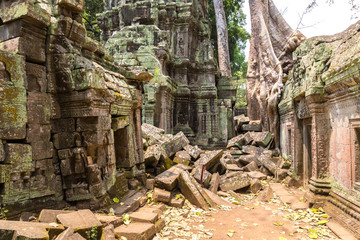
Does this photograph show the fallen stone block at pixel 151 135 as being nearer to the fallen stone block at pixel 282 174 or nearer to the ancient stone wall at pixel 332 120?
→ the fallen stone block at pixel 282 174

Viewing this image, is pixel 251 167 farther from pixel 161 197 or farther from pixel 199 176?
pixel 161 197

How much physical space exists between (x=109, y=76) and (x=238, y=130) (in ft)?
34.2

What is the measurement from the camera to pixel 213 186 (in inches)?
253

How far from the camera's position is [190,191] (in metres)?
5.45

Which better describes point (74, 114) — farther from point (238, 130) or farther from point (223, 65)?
point (223, 65)

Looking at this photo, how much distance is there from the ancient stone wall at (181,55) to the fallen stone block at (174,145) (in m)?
2.80

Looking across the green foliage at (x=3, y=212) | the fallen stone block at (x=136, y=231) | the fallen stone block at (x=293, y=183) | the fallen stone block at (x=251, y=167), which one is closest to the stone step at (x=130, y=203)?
the fallen stone block at (x=136, y=231)

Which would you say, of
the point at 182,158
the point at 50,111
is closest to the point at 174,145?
the point at 182,158

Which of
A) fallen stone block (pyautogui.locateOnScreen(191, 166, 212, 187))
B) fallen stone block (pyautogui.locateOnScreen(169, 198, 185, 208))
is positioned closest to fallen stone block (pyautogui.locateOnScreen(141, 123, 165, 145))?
fallen stone block (pyautogui.locateOnScreen(191, 166, 212, 187))

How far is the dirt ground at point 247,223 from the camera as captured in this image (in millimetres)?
4098

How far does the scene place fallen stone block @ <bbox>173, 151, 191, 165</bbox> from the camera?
7668mm

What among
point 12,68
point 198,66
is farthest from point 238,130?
A: point 12,68

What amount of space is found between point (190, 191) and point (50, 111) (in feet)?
10.7

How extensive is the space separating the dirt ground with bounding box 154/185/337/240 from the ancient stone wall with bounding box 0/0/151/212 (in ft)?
Result: 4.73
